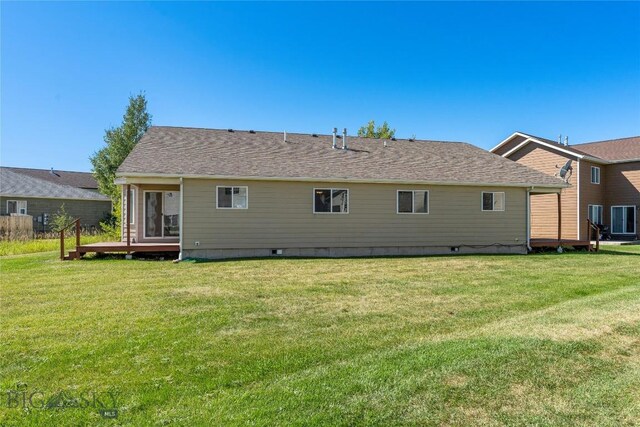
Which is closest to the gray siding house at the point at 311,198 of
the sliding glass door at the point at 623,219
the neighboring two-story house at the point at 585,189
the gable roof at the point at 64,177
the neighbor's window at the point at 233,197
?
the neighbor's window at the point at 233,197

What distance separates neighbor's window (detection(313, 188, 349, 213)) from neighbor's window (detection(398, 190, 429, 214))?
2.03 meters

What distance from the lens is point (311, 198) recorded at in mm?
13414

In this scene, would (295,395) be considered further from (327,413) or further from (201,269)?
(201,269)

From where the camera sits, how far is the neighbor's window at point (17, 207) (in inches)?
1079

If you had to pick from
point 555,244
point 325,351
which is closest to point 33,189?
point 325,351

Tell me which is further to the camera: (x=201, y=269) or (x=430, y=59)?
(x=430, y=59)

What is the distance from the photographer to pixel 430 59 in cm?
1917

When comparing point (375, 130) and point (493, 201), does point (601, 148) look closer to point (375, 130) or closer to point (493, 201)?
point (493, 201)

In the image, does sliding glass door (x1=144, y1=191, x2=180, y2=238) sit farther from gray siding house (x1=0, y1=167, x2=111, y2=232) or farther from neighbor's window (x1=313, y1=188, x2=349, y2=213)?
gray siding house (x1=0, y1=167, x2=111, y2=232)

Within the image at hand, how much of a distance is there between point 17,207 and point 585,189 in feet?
119

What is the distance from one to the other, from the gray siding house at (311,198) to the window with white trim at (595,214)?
30.9 ft

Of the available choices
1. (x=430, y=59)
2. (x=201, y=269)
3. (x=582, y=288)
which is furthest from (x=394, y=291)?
(x=430, y=59)

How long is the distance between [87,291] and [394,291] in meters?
5.62

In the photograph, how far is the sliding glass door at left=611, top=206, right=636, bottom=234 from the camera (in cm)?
2302
